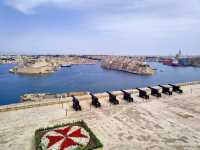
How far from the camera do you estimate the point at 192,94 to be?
25.7 m

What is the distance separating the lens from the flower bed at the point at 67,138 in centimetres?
1202

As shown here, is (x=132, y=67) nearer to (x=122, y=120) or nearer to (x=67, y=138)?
(x=122, y=120)

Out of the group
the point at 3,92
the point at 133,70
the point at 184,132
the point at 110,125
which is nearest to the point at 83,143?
the point at 110,125

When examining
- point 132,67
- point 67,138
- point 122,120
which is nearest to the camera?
point 67,138

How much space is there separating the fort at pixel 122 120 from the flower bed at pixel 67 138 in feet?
2.75

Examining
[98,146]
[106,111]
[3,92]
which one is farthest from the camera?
[3,92]

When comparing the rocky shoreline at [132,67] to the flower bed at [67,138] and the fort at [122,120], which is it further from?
the flower bed at [67,138]

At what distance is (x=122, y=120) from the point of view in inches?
667

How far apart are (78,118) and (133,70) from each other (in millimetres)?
93882

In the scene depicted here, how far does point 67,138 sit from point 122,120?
5.89m

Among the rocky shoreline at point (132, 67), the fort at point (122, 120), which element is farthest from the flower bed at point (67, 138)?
the rocky shoreline at point (132, 67)

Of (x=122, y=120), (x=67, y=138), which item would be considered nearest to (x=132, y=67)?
(x=122, y=120)

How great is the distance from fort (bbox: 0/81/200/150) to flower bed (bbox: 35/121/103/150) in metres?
0.84

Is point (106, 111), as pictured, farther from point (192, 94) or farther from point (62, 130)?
point (192, 94)
